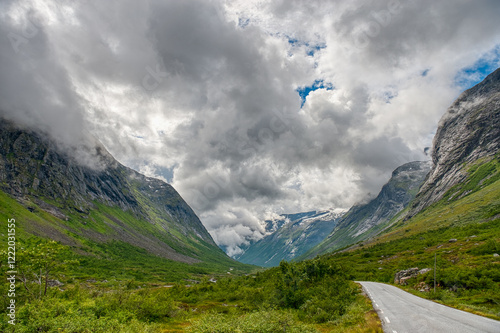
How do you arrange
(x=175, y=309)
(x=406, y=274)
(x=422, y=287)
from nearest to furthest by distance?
(x=175, y=309) → (x=422, y=287) → (x=406, y=274)

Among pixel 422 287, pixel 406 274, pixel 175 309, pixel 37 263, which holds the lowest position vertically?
pixel 422 287

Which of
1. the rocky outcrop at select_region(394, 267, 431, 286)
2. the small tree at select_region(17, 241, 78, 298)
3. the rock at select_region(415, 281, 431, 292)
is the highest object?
the small tree at select_region(17, 241, 78, 298)

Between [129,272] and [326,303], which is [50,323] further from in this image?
[129,272]

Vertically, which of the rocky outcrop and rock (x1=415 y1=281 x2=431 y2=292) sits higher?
the rocky outcrop

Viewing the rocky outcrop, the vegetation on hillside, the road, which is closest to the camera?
the road

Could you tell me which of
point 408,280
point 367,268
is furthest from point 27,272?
point 367,268

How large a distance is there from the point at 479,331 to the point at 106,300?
2031 inches

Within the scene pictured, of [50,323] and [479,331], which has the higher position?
[50,323]

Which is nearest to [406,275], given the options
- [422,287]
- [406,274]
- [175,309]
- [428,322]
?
[406,274]

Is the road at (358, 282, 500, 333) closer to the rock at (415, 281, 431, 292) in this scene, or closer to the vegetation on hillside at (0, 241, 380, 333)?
the vegetation on hillside at (0, 241, 380, 333)

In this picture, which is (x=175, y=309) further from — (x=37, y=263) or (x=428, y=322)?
(x=428, y=322)

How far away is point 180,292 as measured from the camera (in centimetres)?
9462

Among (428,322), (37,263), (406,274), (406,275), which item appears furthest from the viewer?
(406,274)

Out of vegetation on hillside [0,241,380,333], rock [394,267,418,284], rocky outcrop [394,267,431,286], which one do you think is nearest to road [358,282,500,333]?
vegetation on hillside [0,241,380,333]
